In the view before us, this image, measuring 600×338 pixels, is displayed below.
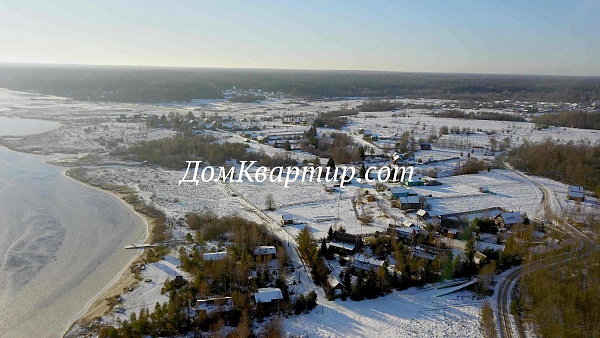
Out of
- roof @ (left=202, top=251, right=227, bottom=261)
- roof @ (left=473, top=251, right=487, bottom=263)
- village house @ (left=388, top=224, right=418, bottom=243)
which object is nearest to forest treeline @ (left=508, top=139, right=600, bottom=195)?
roof @ (left=473, top=251, right=487, bottom=263)

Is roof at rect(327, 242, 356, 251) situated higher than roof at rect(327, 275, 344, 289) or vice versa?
roof at rect(327, 242, 356, 251)

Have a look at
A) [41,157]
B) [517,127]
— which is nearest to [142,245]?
[41,157]

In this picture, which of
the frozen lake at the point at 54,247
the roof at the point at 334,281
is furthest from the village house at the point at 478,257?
the frozen lake at the point at 54,247

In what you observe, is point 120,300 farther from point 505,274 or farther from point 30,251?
point 505,274

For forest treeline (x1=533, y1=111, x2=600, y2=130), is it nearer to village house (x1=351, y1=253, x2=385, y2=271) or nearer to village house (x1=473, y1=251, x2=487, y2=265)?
village house (x1=473, y1=251, x2=487, y2=265)

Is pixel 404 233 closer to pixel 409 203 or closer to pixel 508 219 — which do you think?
pixel 409 203

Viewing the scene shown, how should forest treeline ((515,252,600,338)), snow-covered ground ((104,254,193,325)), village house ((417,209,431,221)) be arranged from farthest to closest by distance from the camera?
village house ((417,209,431,221)), snow-covered ground ((104,254,193,325)), forest treeline ((515,252,600,338))

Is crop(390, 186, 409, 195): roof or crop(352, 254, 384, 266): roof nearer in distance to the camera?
crop(352, 254, 384, 266): roof
